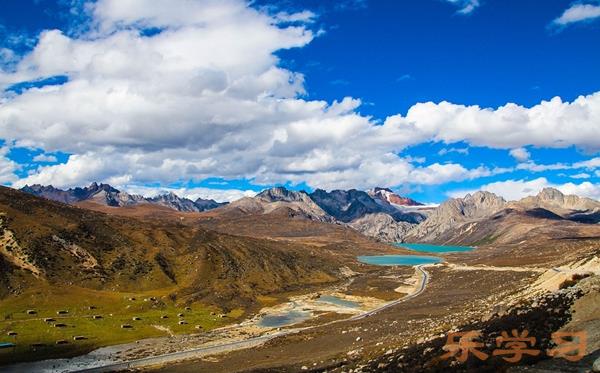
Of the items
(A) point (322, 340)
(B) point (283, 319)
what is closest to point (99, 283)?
(B) point (283, 319)

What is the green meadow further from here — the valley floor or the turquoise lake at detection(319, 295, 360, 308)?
the turquoise lake at detection(319, 295, 360, 308)

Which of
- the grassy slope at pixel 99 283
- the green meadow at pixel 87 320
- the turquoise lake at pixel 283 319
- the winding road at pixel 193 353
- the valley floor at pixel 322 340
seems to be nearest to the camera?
the valley floor at pixel 322 340

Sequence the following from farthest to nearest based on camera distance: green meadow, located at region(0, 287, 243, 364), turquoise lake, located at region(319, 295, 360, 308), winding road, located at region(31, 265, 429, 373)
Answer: turquoise lake, located at region(319, 295, 360, 308) → green meadow, located at region(0, 287, 243, 364) → winding road, located at region(31, 265, 429, 373)

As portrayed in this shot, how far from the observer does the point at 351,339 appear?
89.6 m

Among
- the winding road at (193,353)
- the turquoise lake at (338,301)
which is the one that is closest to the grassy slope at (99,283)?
the winding road at (193,353)

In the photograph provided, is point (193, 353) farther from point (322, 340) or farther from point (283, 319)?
point (283, 319)

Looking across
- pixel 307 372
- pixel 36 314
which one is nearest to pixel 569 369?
pixel 307 372

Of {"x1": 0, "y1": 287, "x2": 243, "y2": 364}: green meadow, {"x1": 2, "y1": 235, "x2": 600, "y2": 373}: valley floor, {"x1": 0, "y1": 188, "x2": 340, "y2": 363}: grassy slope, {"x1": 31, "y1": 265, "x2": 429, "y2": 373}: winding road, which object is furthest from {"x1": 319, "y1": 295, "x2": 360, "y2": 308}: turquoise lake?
{"x1": 31, "y1": 265, "x2": 429, "y2": 373}: winding road

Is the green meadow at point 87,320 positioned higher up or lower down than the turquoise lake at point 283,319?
higher up

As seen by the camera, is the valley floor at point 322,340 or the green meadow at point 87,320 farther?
the green meadow at point 87,320

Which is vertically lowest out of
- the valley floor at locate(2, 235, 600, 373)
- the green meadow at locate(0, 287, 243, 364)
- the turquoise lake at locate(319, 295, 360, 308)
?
the turquoise lake at locate(319, 295, 360, 308)

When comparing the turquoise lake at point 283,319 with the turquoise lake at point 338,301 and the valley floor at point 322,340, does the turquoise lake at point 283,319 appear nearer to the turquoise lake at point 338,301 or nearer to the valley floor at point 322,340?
the valley floor at point 322,340

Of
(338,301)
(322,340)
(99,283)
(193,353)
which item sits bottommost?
(338,301)

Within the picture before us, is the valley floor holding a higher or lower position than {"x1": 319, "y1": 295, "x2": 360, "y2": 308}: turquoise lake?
higher
